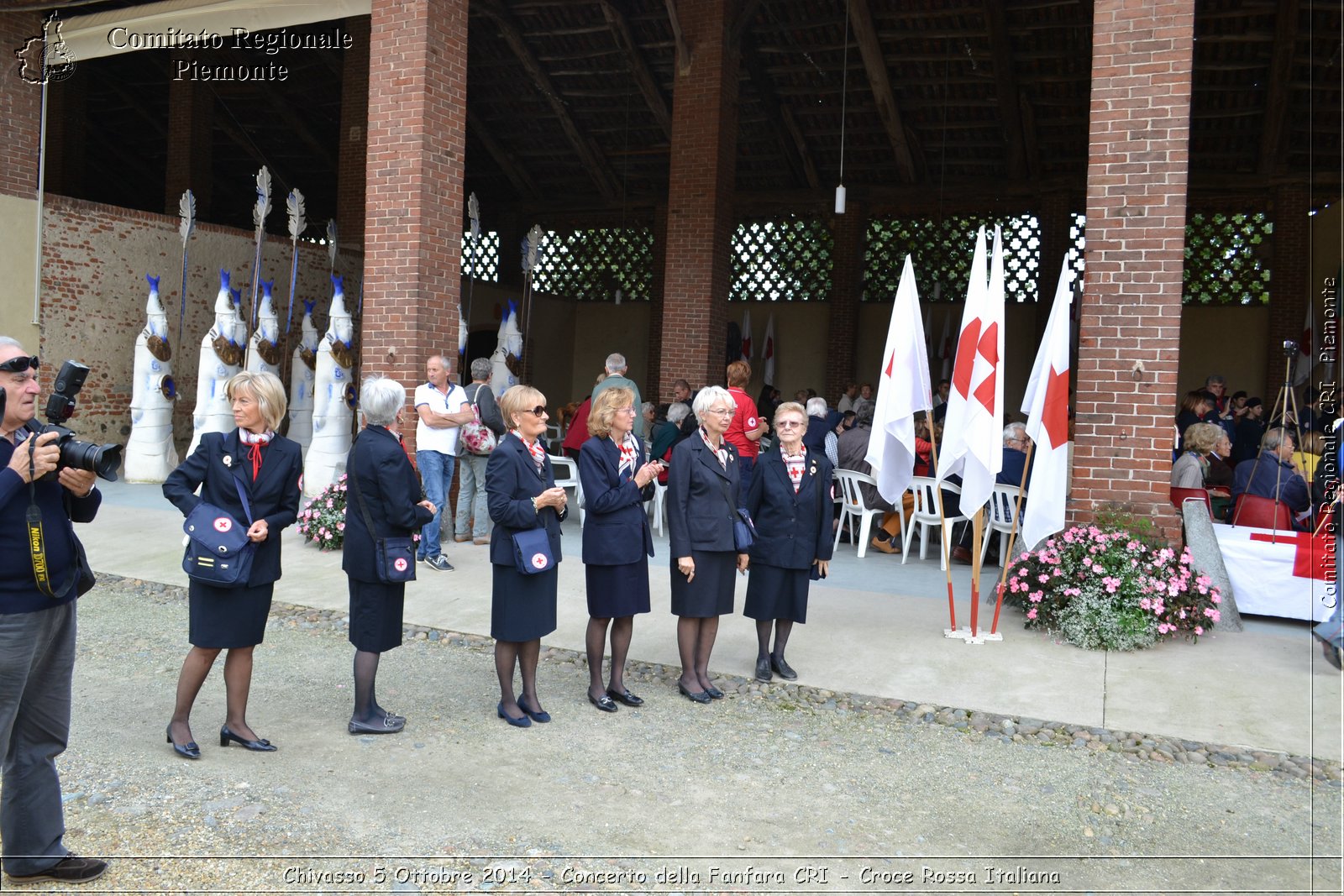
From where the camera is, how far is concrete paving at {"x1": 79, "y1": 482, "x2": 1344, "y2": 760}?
4590mm

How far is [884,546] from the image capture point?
28.7ft

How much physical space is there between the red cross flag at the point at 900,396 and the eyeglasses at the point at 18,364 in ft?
13.8

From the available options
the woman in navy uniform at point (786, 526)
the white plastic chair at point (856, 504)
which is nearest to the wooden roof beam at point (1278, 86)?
the white plastic chair at point (856, 504)

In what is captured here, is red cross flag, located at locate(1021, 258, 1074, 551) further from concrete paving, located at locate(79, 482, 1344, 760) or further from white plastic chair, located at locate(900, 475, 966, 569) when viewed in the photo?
white plastic chair, located at locate(900, 475, 966, 569)

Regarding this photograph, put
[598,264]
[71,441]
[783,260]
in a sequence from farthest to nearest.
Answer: [598,264] → [783,260] → [71,441]

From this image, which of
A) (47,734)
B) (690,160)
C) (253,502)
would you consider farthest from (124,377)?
(47,734)

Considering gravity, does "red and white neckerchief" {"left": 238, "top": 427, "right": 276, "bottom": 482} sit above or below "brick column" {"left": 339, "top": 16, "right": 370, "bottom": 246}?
below

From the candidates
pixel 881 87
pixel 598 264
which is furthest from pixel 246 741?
pixel 598 264

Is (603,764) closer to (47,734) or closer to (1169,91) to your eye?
(47,734)

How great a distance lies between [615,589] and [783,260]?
14.9m

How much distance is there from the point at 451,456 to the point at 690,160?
5.49m

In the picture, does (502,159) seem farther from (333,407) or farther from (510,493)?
(510,493)

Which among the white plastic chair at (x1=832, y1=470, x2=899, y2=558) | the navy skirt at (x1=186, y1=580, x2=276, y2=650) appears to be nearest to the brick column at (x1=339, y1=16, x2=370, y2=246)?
the white plastic chair at (x1=832, y1=470, x2=899, y2=558)

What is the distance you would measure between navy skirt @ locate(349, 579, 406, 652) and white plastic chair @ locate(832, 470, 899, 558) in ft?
15.9
